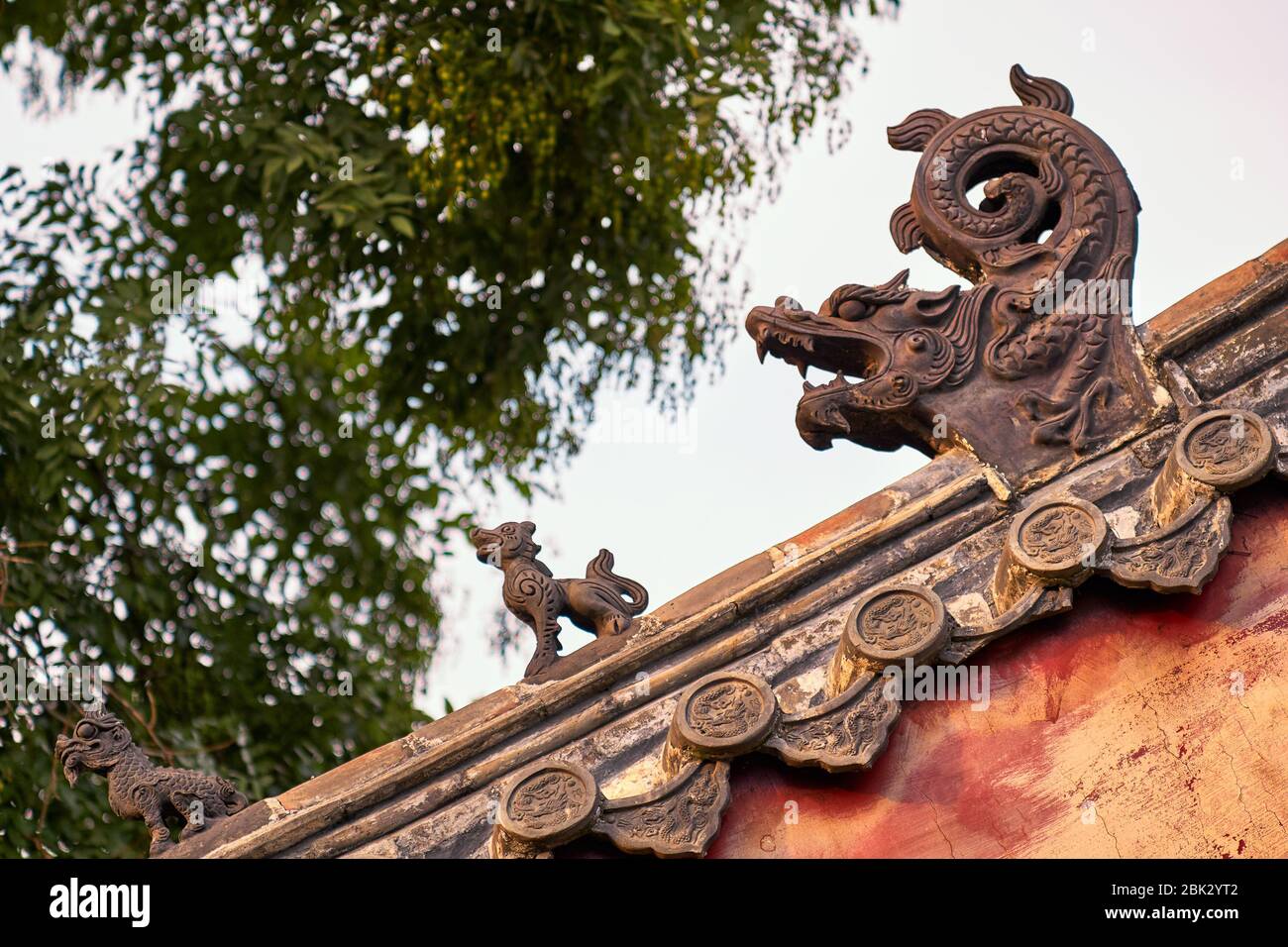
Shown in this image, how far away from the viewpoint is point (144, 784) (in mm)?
5570

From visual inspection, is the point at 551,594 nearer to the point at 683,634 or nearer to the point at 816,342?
the point at 683,634

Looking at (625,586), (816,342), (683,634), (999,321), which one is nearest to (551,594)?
(625,586)

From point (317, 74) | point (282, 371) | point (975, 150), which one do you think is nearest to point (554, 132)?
point (317, 74)

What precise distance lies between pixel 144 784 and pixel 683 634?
1636 millimetres

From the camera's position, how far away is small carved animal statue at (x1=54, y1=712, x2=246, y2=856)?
545cm

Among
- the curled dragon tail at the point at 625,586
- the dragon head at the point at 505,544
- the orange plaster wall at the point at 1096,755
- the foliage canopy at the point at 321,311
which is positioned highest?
the foliage canopy at the point at 321,311

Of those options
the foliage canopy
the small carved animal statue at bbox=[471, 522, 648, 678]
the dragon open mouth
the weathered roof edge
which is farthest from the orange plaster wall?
the foliage canopy

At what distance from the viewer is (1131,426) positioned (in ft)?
18.1

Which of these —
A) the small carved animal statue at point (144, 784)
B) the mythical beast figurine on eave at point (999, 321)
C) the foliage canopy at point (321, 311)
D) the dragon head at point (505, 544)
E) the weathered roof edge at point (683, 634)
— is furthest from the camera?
the foliage canopy at point (321, 311)

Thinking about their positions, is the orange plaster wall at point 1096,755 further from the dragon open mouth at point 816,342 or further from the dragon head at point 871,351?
the dragon open mouth at point 816,342

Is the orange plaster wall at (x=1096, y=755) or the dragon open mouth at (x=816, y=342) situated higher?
the dragon open mouth at (x=816, y=342)

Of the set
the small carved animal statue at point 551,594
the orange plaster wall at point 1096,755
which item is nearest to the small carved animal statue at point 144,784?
the small carved animal statue at point 551,594

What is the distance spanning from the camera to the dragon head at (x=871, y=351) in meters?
5.57

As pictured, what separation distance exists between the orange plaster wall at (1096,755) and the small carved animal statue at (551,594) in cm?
73
